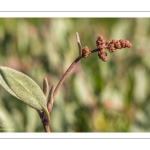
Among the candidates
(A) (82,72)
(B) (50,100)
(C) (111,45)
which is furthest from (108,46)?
(A) (82,72)

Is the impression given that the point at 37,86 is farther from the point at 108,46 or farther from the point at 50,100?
the point at 108,46

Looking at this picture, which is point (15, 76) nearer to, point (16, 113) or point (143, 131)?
point (16, 113)

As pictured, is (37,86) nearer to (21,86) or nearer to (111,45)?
(21,86)

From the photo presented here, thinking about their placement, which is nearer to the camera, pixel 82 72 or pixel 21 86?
pixel 21 86

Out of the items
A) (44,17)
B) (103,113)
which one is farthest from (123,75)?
(44,17)

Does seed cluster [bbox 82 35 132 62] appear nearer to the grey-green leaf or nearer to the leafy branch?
the leafy branch

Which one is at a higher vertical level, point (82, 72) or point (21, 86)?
point (21, 86)
